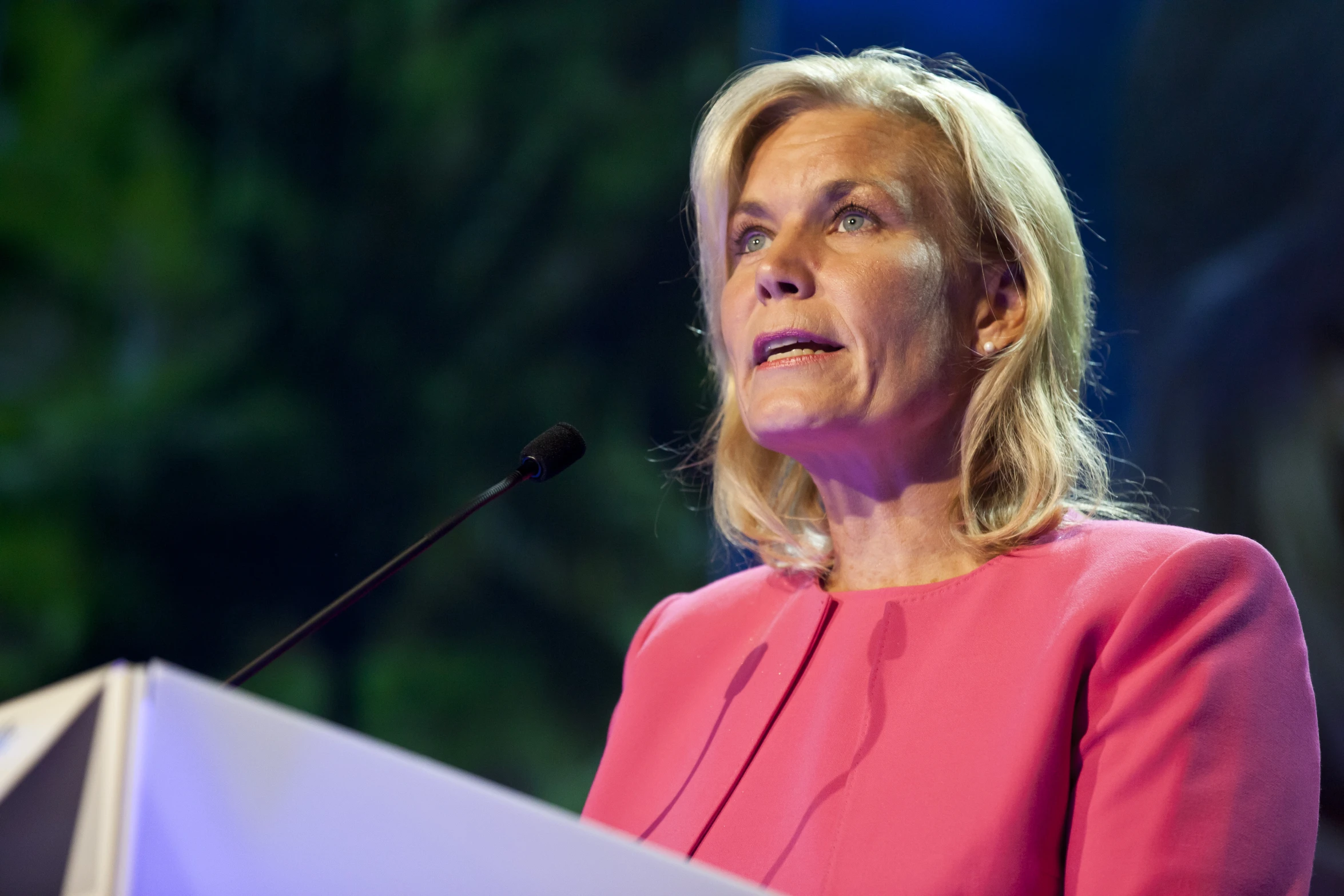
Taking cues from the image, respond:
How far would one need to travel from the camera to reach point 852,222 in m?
1.58

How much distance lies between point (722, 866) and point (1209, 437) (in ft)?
4.46

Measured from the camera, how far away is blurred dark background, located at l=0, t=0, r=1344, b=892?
124 inches

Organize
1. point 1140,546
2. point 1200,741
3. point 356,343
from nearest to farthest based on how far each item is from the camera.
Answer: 1. point 1200,741
2. point 1140,546
3. point 356,343

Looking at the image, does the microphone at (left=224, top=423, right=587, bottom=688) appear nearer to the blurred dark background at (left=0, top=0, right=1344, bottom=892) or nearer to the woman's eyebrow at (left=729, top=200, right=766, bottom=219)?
the woman's eyebrow at (left=729, top=200, right=766, bottom=219)

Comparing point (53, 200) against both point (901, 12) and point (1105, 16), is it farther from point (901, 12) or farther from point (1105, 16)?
point (1105, 16)

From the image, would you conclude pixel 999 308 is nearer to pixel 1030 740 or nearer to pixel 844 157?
pixel 844 157

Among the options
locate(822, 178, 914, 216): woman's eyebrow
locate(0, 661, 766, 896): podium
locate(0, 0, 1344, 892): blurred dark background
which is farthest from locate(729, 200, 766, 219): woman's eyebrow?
locate(0, 0, 1344, 892): blurred dark background

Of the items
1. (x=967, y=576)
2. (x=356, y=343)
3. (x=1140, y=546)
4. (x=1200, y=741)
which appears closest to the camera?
(x=1200, y=741)

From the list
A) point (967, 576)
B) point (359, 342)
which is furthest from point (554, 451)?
point (359, 342)

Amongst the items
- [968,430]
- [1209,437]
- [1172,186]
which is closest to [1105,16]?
[1172,186]

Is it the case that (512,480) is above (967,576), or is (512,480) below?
above

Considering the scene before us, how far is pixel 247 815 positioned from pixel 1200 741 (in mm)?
876

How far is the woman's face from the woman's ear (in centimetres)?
2

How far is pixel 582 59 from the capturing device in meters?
3.23
